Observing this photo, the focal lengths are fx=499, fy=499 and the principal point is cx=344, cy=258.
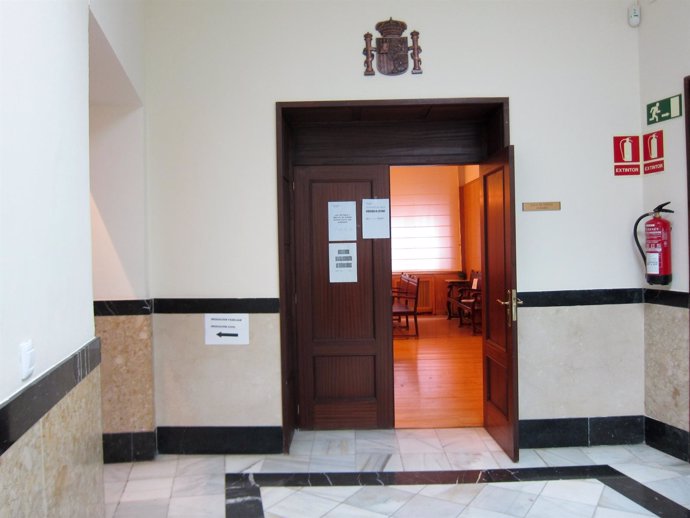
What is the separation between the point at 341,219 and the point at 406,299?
14.1ft

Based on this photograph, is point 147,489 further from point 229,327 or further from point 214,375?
point 229,327

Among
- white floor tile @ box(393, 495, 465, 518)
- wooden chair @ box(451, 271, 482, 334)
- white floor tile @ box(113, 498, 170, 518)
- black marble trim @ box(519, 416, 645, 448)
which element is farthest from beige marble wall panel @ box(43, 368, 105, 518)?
wooden chair @ box(451, 271, 482, 334)

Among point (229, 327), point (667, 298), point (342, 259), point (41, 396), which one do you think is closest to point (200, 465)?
point (229, 327)

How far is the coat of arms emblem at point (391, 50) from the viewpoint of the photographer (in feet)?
11.3

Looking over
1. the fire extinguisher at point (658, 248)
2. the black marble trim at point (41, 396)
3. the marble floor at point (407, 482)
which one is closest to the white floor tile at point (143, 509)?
the marble floor at point (407, 482)

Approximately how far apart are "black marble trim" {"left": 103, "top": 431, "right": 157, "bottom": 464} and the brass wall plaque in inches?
120

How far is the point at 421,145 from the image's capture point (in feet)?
12.8

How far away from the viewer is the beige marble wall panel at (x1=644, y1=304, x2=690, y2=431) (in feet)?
10.5

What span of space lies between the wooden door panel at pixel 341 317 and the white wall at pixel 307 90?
0.51 metres

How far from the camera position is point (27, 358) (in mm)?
1439

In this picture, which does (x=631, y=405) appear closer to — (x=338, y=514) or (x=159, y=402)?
(x=338, y=514)

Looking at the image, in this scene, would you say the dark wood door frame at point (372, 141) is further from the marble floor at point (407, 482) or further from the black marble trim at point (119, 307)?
the black marble trim at point (119, 307)

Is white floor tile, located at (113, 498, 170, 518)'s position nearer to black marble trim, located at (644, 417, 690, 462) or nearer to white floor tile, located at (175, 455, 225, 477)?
white floor tile, located at (175, 455, 225, 477)

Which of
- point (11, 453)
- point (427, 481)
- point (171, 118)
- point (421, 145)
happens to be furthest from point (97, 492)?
point (421, 145)
